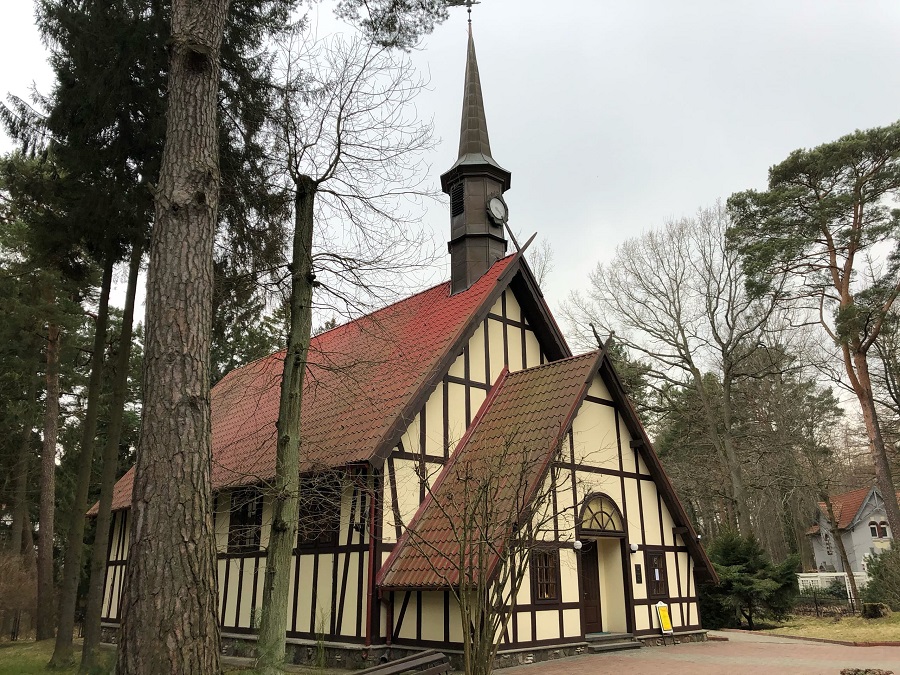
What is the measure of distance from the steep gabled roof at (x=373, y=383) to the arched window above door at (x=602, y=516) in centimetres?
364

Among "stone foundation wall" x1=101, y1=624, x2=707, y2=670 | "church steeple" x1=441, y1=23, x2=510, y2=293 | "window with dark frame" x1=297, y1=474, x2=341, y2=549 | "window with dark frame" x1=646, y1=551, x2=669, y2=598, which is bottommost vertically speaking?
"stone foundation wall" x1=101, y1=624, x2=707, y2=670

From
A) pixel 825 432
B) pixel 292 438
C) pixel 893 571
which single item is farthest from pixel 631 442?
pixel 825 432

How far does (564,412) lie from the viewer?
1193 centimetres

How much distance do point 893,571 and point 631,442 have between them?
30.4 feet

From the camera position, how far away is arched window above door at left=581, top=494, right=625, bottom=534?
1285cm

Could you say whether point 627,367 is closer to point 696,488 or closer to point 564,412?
point 696,488

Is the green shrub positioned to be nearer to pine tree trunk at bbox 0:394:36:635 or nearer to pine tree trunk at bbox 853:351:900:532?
pine tree trunk at bbox 853:351:900:532

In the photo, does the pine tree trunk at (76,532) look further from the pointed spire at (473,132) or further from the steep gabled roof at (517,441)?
the pointed spire at (473,132)

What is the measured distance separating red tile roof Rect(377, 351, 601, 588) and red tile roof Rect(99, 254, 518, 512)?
A: 1.59m

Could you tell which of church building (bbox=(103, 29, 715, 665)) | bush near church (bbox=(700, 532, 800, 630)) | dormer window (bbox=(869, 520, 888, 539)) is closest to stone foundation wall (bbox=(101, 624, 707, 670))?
church building (bbox=(103, 29, 715, 665))

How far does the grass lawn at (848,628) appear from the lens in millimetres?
14367

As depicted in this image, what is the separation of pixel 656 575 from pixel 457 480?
6.44 metres

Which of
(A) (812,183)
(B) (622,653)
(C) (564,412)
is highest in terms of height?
(A) (812,183)

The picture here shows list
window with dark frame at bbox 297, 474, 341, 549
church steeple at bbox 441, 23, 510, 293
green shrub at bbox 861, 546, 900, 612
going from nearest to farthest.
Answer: window with dark frame at bbox 297, 474, 341, 549 < church steeple at bbox 441, 23, 510, 293 < green shrub at bbox 861, 546, 900, 612
